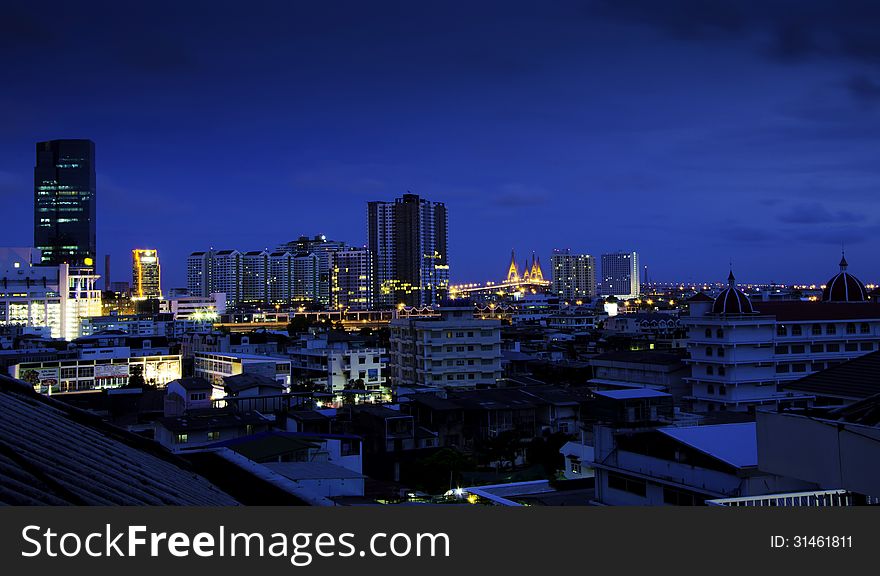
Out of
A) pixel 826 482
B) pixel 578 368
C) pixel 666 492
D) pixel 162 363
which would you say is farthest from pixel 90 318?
pixel 826 482

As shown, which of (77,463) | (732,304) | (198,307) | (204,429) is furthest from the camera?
(198,307)

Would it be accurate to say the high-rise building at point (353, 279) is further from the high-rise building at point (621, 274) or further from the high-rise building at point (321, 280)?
the high-rise building at point (621, 274)

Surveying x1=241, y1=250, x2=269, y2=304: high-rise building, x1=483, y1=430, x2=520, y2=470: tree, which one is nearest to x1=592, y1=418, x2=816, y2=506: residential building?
x1=483, y1=430, x2=520, y2=470: tree

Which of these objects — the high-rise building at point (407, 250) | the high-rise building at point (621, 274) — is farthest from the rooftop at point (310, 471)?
the high-rise building at point (621, 274)

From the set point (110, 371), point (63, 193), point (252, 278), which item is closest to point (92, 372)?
point (110, 371)

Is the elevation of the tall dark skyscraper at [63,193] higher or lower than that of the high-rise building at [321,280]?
higher

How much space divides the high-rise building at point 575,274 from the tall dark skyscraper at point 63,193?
5286 cm

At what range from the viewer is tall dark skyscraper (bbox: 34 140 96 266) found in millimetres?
72438

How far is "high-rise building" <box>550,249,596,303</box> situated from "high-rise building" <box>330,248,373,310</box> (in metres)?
36.7

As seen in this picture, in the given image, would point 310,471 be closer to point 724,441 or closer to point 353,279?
point 724,441

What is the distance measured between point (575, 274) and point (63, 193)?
57076 millimetres

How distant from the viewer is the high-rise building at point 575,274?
322 feet

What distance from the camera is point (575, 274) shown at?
98.6m

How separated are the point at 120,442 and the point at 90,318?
43889 mm
